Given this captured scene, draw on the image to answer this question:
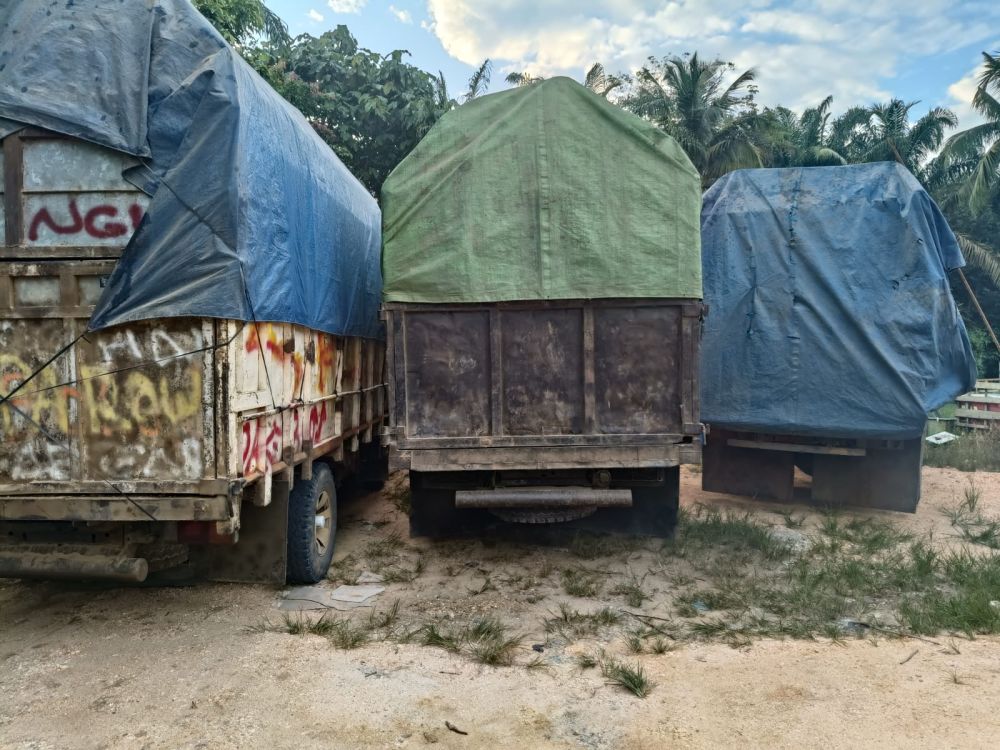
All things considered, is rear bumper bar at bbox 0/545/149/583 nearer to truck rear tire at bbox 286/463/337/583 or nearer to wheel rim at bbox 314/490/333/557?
truck rear tire at bbox 286/463/337/583

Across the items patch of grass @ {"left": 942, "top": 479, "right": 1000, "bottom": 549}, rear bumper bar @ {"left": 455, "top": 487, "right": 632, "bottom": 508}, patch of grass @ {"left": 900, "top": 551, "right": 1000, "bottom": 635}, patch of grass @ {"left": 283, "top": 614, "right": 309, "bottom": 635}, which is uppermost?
rear bumper bar @ {"left": 455, "top": 487, "right": 632, "bottom": 508}

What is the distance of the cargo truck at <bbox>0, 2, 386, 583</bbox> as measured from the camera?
3.58m

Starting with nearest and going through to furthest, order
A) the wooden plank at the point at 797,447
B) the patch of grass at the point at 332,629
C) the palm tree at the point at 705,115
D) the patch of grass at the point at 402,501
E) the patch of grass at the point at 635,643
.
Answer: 1. the patch of grass at the point at 635,643
2. the patch of grass at the point at 332,629
3. the wooden plank at the point at 797,447
4. the patch of grass at the point at 402,501
5. the palm tree at the point at 705,115

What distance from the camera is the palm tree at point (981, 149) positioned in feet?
66.4

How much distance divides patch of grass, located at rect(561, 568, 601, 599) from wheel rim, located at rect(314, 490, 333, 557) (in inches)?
71.7

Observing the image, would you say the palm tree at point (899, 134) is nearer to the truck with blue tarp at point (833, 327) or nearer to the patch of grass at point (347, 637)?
the truck with blue tarp at point (833, 327)

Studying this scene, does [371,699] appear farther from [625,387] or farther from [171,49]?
[171,49]

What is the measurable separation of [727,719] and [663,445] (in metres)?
2.02

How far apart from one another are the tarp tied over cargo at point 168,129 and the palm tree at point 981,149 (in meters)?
23.1

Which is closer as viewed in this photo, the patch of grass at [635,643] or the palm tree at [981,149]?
the patch of grass at [635,643]

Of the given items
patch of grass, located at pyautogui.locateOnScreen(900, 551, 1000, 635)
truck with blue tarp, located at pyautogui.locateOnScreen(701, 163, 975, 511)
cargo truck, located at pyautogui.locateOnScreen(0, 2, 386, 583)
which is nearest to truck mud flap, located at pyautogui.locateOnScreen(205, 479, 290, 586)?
cargo truck, located at pyautogui.locateOnScreen(0, 2, 386, 583)

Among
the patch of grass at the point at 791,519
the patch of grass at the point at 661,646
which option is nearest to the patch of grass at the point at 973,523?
the patch of grass at the point at 791,519

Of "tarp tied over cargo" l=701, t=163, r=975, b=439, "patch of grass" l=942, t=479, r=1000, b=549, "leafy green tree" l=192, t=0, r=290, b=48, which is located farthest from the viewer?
"leafy green tree" l=192, t=0, r=290, b=48

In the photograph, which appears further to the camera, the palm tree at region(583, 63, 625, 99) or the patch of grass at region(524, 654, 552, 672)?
the palm tree at region(583, 63, 625, 99)
